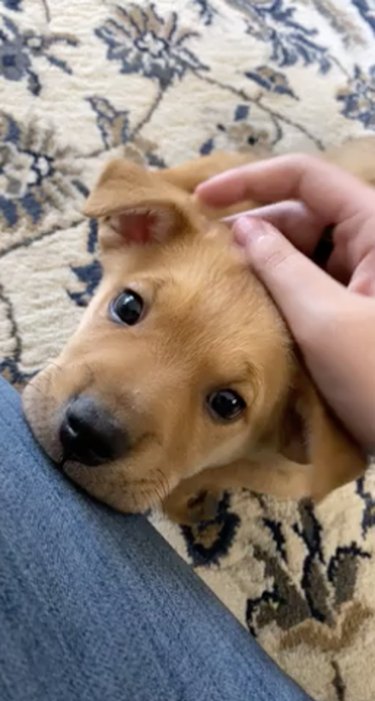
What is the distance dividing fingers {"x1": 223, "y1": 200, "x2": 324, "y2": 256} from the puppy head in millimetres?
103

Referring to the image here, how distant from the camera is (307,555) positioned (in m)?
1.67

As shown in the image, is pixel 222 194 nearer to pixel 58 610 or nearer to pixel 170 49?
pixel 58 610

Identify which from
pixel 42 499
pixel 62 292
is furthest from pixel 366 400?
pixel 62 292

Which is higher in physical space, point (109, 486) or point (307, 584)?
point (109, 486)

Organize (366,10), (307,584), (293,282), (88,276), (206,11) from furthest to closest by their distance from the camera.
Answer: (366,10)
(206,11)
(88,276)
(307,584)
(293,282)

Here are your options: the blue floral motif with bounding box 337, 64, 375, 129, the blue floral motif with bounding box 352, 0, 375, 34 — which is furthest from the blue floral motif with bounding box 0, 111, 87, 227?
the blue floral motif with bounding box 352, 0, 375, 34

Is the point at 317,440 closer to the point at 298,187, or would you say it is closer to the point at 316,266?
the point at 316,266

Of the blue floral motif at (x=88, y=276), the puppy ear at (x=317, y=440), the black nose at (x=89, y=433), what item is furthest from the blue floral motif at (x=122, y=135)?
the black nose at (x=89, y=433)

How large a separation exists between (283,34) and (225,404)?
1.46 meters

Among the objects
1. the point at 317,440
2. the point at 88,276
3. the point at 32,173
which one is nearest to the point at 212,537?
the point at 317,440

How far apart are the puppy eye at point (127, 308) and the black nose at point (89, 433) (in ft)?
0.54

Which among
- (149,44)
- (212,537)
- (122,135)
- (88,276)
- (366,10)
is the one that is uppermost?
(366,10)

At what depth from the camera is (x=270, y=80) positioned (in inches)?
88.4

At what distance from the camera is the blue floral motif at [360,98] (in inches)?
88.7
